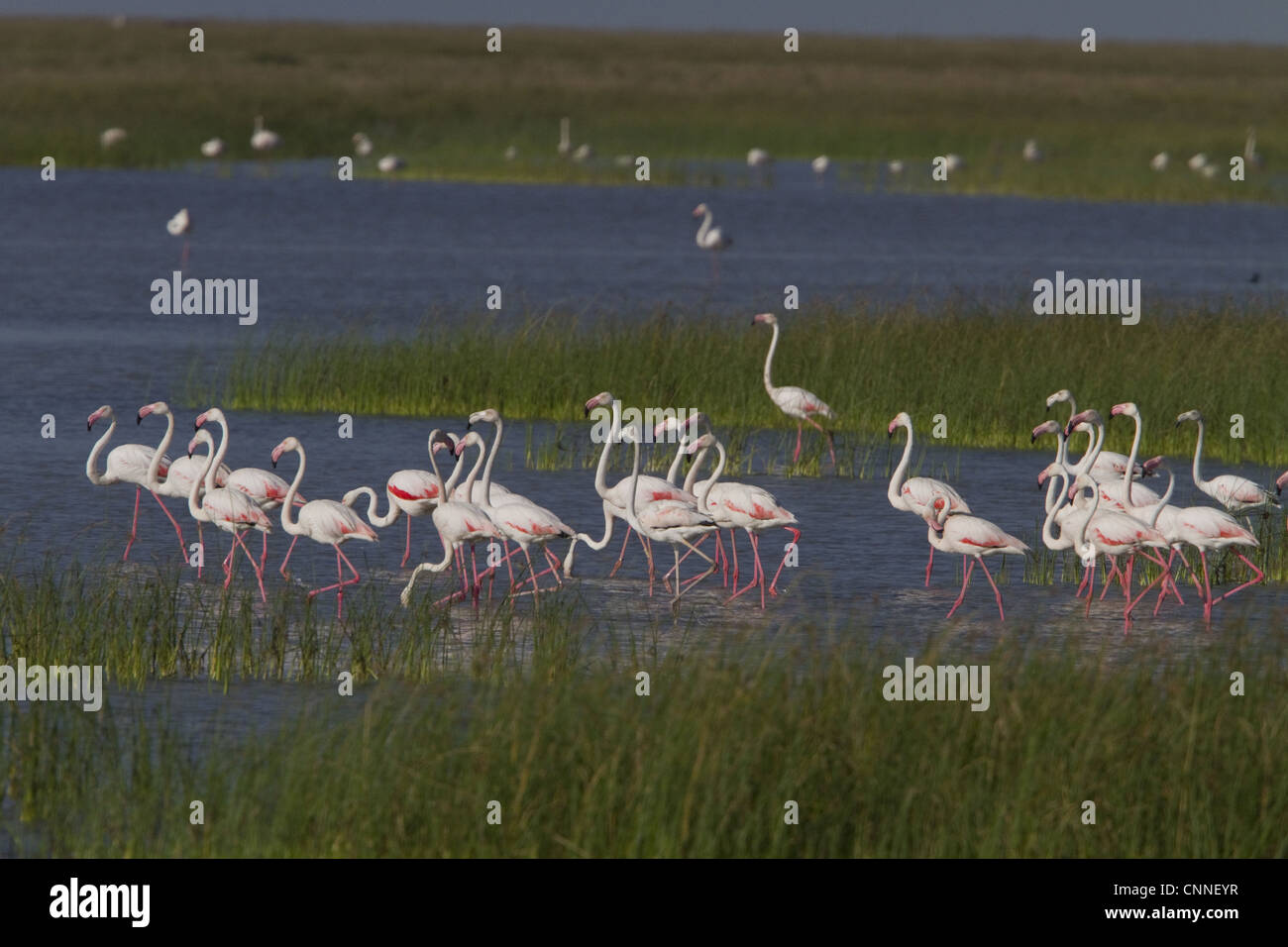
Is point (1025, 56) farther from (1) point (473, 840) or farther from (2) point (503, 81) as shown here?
(1) point (473, 840)

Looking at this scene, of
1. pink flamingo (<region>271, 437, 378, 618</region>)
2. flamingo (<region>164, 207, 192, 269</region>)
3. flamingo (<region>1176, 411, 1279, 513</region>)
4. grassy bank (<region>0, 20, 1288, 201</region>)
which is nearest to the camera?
pink flamingo (<region>271, 437, 378, 618</region>)

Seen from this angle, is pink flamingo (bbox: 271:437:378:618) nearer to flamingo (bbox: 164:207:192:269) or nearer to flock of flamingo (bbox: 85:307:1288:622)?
flock of flamingo (bbox: 85:307:1288:622)

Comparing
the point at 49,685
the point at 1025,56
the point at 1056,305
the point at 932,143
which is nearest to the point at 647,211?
the point at 932,143

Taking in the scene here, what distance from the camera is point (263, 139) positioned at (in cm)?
5812

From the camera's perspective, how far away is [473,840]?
761 centimetres

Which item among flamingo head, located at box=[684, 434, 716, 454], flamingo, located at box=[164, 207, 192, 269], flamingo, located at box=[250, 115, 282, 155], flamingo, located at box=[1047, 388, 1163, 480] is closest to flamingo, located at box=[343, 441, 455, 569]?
flamingo head, located at box=[684, 434, 716, 454]

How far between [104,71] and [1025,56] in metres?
62.2

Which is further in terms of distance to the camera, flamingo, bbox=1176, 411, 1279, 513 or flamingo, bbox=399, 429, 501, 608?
flamingo, bbox=1176, 411, 1279, 513

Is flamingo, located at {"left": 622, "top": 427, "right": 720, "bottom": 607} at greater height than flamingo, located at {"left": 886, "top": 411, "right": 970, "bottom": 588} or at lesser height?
lesser

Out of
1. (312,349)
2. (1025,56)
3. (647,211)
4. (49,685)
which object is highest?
(1025,56)

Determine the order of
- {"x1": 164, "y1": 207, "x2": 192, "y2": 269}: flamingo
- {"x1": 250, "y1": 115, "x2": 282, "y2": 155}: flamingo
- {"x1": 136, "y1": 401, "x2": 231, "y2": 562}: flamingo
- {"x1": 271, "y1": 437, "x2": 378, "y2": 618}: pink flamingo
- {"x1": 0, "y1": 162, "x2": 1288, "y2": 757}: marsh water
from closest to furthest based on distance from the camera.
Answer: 1. {"x1": 271, "y1": 437, "x2": 378, "y2": 618}: pink flamingo
2. {"x1": 0, "y1": 162, "x2": 1288, "y2": 757}: marsh water
3. {"x1": 136, "y1": 401, "x2": 231, "y2": 562}: flamingo
4. {"x1": 164, "y1": 207, "x2": 192, "y2": 269}: flamingo
5. {"x1": 250, "y1": 115, "x2": 282, "y2": 155}: flamingo

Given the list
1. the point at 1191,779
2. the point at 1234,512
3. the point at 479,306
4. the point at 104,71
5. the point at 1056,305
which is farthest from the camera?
the point at 104,71

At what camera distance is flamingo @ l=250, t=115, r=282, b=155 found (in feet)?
190

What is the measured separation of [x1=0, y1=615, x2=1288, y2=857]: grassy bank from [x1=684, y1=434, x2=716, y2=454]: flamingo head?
515 cm
